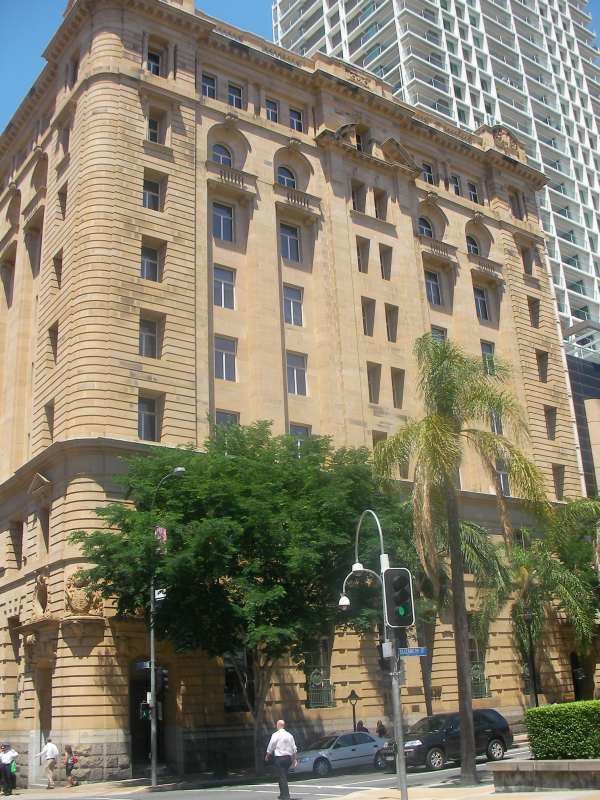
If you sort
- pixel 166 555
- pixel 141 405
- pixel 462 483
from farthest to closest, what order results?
pixel 462 483 < pixel 141 405 < pixel 166 555

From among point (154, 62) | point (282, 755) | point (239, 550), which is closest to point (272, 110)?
point (154, 62)

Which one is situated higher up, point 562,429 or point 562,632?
point 562,429

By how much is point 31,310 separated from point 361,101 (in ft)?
80.4

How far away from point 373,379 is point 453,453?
22.3 meters

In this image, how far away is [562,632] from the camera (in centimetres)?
5112

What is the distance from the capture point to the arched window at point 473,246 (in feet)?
196

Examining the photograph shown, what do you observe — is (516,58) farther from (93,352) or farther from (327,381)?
(93,352)

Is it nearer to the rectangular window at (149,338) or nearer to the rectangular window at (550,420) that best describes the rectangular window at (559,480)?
the rectangular window at (550,420)

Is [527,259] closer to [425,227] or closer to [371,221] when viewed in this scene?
[425,227]

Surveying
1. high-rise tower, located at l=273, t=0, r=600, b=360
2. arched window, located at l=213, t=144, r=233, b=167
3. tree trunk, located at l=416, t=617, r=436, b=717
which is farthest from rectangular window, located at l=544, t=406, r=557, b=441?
high-rise tower, located at l=273, t=0, r=600, b=360

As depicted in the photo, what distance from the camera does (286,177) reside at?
50.7 meters

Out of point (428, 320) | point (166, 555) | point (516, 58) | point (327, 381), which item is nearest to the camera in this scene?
point (166, 555)

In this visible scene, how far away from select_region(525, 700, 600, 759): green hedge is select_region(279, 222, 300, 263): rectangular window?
32446 millimetres

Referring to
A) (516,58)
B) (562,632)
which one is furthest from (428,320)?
(516,58)
